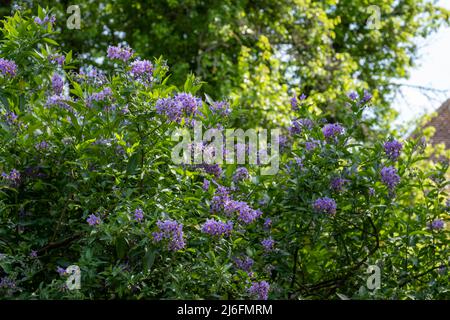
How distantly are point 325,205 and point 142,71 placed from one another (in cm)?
99

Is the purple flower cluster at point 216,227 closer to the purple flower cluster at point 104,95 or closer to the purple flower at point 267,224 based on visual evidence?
the purple flower at point 267,224

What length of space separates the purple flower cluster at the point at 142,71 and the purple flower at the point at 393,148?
1.12 meters

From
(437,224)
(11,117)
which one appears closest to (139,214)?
(11,117)

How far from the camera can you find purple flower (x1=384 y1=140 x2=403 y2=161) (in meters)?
2.97

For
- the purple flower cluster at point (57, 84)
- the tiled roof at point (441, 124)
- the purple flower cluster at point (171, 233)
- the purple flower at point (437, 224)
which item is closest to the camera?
the purple flower cluster at point (171, 233)

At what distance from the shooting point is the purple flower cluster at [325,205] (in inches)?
112

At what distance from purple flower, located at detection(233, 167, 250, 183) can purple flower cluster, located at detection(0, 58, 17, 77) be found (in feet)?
3.59

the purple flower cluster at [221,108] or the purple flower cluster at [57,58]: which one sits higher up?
the purple flower cluster at [57,58]

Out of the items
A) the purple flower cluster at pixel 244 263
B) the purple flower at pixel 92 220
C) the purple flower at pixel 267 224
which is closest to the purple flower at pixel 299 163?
the purple flower at pixel 267 224

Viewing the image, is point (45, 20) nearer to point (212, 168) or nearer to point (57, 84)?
point (57, 84)

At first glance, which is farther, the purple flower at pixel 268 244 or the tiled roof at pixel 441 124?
the tiled roof at pixel 441 124

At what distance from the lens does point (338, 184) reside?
2967 mm

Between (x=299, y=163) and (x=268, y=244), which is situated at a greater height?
(x=299, y=163)

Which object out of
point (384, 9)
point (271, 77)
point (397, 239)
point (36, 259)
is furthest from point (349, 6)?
point (36, 259)
